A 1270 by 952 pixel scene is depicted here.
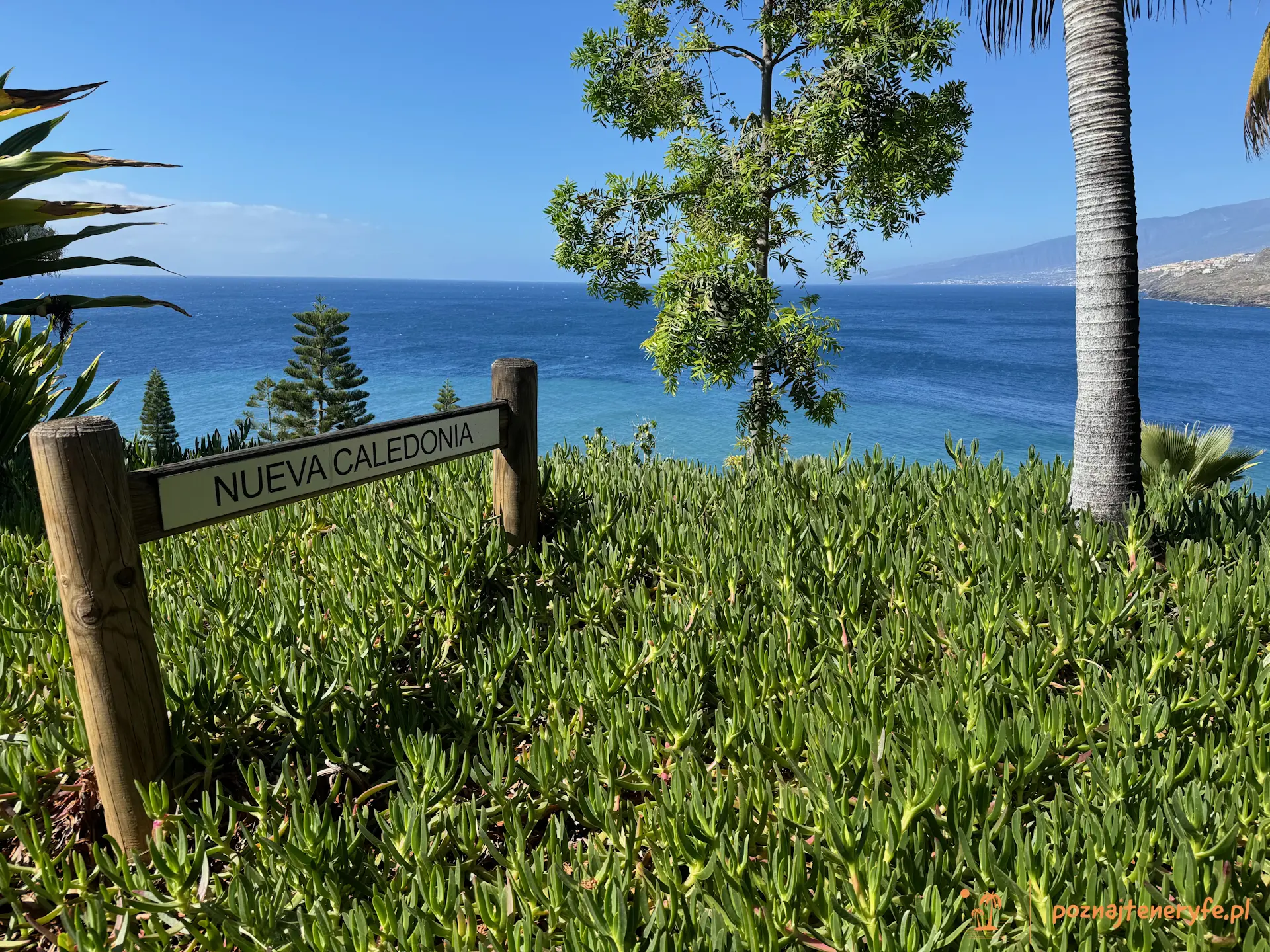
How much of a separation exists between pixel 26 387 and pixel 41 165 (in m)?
1.98

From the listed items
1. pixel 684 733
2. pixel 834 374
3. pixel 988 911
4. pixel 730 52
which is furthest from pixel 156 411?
pixel 834 374

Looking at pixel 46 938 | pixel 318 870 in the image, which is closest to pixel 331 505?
pixel 46 938

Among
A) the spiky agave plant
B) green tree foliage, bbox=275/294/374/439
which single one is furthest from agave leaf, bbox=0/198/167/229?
green tree foliage, bbox=275/294/374/439

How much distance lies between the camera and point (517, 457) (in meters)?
3.74

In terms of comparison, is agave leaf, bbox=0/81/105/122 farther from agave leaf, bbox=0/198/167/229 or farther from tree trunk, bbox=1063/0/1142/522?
tree trunk, bbox=1063/0/1142/522

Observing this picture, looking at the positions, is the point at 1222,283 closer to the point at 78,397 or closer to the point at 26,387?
the point at 78,397

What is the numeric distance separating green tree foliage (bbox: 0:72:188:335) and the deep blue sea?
342 inches

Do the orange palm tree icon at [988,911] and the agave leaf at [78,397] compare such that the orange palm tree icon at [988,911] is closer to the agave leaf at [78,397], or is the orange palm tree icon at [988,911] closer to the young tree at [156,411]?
the agave leaf at [78,397]

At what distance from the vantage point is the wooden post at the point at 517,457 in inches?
146

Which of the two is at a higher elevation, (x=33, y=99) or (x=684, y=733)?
(x=33, y=99)

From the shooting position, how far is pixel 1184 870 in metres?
1.53

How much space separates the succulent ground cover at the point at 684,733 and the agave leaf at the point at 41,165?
2.37 m

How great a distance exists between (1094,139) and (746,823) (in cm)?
366

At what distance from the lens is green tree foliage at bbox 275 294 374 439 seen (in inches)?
1559
